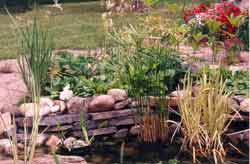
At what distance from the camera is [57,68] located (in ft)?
19.3

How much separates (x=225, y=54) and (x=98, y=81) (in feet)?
6.49

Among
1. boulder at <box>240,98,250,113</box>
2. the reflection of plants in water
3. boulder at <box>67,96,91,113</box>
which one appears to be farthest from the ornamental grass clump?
boulder at <box>67,96,91,113</box>

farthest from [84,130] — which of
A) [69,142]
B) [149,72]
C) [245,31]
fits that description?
[245,31]

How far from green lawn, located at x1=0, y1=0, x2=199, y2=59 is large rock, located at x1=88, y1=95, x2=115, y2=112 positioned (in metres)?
1.94

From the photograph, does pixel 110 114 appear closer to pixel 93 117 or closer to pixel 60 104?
pixel 93 117

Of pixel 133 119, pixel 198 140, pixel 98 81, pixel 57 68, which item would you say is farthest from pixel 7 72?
pixel 198 140

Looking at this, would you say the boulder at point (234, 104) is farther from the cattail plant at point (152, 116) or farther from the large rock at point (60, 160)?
the large rock at point (60, 160)

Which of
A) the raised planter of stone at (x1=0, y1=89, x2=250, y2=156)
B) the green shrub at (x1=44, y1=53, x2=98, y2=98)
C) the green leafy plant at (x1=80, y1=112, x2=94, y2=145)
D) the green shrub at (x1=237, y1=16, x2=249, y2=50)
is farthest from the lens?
the green shrub at (x1=237, y1=16, x2=249, y2=50)

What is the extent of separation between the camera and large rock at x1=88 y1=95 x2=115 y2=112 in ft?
17.2

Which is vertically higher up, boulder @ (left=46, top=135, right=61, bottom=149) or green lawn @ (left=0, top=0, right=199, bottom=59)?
green lawn @ (left=0, top=0, right=199, bottom=59)

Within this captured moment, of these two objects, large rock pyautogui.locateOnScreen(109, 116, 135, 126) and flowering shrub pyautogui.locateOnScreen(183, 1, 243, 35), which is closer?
large rock pyautogui.locateOnScreen(109, 116, 135, 126)

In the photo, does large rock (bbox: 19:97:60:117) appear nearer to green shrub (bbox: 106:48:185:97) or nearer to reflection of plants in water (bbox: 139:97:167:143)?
green shrub (bbox: 106:48:185:97)

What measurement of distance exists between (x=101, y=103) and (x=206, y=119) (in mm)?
996

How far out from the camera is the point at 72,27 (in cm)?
1131
